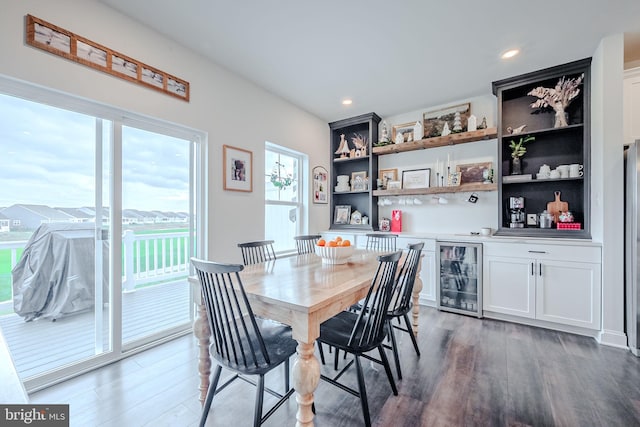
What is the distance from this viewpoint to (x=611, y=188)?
2469mm

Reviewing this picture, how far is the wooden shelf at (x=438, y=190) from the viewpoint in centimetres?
338

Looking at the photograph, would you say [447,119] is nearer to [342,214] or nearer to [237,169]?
[342,214]

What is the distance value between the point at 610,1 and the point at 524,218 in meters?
2.12

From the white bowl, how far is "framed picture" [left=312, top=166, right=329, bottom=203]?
2.25 meters

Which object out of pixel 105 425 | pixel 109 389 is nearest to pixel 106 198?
pixel 109 389

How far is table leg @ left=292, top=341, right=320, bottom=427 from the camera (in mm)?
1219

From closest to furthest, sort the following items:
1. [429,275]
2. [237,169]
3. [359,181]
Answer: [237,169], [429,275], [359,181]

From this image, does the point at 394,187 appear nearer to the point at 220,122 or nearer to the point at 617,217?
the point at 617,217

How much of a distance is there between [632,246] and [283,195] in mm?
3662

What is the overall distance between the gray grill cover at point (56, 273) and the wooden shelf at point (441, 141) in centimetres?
364

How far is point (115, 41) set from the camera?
2070 millimetres

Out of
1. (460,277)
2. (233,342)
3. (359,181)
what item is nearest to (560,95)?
(460,277)

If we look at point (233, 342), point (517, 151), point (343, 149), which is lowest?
point (233, 342)

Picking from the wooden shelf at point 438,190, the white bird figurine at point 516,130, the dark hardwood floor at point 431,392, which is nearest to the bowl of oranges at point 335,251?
the dark hardwood floor at point 431,392
